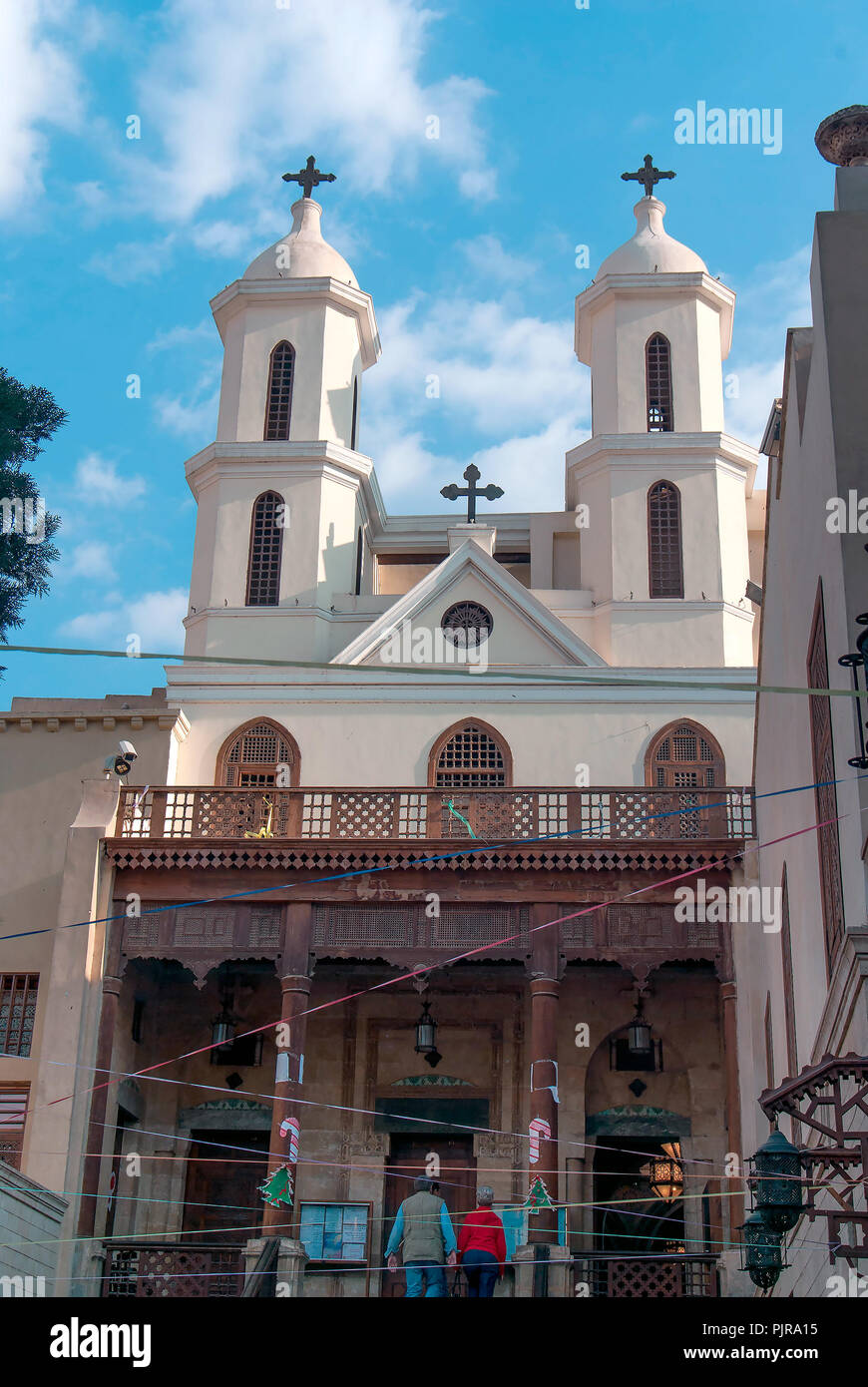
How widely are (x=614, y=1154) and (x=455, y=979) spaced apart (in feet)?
9.66

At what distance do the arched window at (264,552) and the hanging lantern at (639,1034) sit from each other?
9483 millimetres

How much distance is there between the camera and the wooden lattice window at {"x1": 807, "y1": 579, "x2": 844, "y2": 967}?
37.8 ft

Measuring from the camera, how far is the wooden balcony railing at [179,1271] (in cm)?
1733

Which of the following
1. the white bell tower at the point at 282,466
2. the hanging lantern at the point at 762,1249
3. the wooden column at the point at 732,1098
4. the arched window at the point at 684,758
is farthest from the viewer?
the white bell tower at the point at 282,466

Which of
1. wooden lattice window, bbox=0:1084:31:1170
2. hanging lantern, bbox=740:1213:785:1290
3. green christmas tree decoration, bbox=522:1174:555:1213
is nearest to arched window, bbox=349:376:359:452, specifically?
wooden lattice window, bbox=0:1084:31:1170

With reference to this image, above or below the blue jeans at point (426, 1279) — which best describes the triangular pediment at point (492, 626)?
above

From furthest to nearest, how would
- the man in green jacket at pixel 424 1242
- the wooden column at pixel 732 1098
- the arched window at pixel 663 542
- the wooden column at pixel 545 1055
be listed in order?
the arched window at pixel 663 542, the wooden column at pixel 732 1098, the wooden column at pixel 545 1055, the man in green jacket at pixel 424 1242

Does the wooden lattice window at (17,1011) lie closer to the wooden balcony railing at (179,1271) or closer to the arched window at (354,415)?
the wooden balcony railing at (179,1271)

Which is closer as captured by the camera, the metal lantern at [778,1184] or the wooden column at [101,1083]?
the metal lantern at [778,1184]

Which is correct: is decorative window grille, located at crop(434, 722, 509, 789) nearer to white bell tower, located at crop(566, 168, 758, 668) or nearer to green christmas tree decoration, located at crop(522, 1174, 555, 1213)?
white bell tower, located at crop(566, 168, 758, 668)

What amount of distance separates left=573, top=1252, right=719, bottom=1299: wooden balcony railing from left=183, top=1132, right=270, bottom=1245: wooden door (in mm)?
5141

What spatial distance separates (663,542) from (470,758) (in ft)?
17.7

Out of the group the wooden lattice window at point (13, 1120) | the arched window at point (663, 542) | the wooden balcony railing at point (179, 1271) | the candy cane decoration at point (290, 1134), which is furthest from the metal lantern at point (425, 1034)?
the arched window at point (663, 542)
